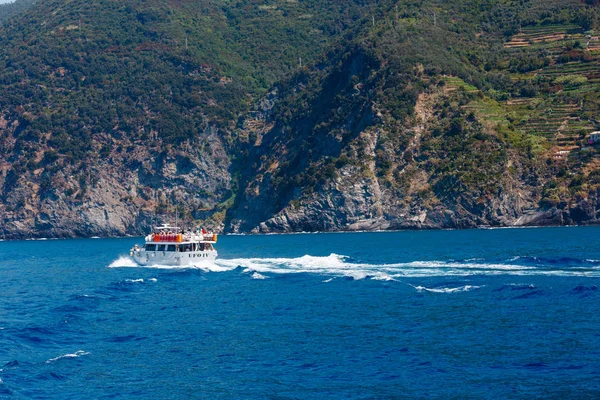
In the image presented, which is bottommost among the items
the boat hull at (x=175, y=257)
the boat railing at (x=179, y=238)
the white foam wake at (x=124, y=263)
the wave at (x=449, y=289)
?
the white foam wake at (x=124, y=263)

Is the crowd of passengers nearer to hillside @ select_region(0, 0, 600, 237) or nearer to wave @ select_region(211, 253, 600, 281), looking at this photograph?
wave @ select_region(211, 253, 600, 281)

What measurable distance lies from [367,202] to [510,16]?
69336 millimetres

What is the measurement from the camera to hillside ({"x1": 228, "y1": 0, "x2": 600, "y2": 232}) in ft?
461

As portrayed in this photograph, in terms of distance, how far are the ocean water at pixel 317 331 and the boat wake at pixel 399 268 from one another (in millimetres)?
221

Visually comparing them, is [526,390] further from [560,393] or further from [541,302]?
[541,302]

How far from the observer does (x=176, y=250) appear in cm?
8931

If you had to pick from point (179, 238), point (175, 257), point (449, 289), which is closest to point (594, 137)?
point (179, 238)

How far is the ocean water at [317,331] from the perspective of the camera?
3541 centimetres

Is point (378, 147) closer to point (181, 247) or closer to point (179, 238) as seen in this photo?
point (179, 238)

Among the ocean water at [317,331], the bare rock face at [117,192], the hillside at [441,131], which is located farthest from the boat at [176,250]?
the bare rock face at [117,192]

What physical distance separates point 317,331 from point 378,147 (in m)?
111

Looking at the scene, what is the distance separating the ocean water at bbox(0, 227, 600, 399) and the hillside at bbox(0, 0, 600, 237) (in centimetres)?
6240

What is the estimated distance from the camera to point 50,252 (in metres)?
129

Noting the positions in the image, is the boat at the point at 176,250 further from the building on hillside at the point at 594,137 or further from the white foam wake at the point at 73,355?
the building on hillside at the point at 594,137
